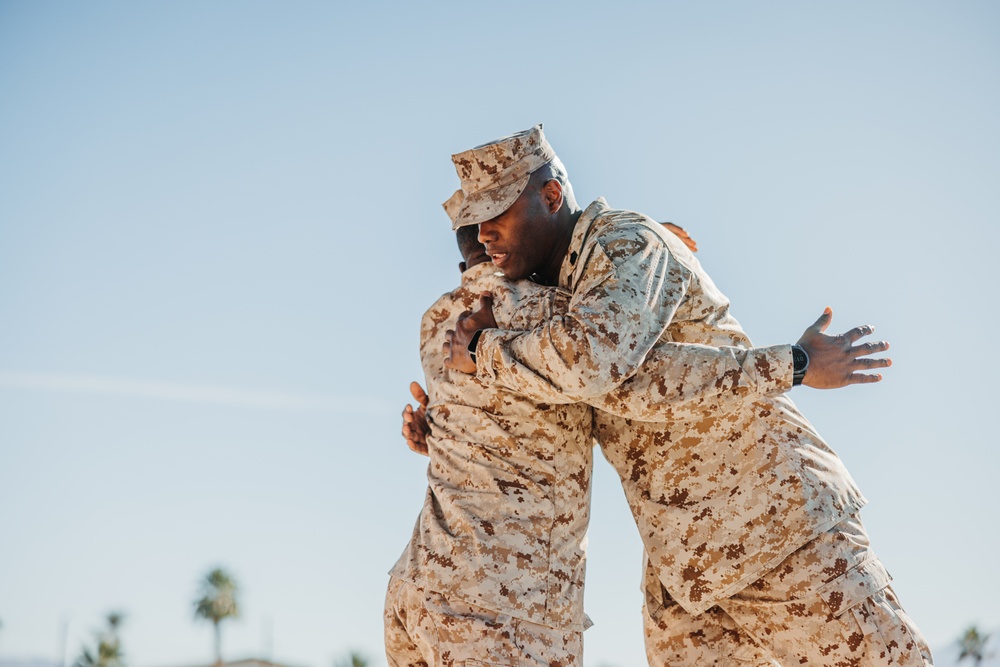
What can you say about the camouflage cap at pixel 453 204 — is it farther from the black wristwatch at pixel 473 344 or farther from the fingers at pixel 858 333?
the fingers at pixel 858 333

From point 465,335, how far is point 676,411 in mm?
1014

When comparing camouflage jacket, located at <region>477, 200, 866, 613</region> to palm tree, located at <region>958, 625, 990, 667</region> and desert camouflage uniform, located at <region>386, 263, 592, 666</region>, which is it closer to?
desert camouflage uniform, located at <region>386, 263, 592, 666</region>

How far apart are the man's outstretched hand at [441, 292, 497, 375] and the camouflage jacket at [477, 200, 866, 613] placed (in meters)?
0.12

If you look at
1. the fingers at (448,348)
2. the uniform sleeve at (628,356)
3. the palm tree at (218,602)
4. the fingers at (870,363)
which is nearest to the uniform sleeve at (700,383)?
the uniform sleeve at (628,356)

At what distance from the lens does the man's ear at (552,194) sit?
545 centimetres

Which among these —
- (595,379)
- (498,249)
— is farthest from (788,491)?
(498,249)

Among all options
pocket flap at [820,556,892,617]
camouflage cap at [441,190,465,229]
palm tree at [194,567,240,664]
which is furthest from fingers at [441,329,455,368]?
palm tree at [194,567,240,664]

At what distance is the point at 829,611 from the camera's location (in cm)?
500

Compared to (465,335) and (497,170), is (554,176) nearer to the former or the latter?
(497,170)

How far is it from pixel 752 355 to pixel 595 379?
2.59 ft

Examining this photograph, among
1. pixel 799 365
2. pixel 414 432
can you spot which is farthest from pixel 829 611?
pixel 414 432

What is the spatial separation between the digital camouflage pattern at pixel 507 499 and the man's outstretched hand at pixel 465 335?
57 mm

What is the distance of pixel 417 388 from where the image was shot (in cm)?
577

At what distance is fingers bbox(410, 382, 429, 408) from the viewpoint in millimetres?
5738
